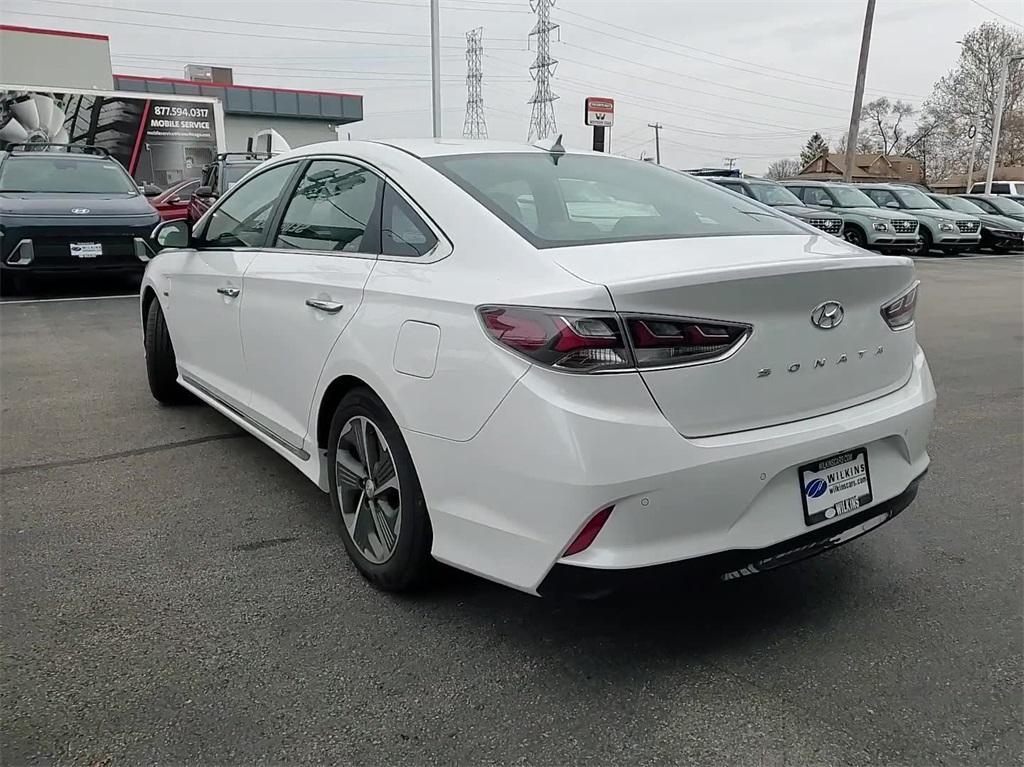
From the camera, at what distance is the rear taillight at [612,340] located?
6.79 ft

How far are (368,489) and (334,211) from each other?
113cm

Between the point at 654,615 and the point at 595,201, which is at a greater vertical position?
the point at 595,201

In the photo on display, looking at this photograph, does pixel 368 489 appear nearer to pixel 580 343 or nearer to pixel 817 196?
pixel 580 343

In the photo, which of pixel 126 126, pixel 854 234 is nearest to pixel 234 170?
pixel 126 126

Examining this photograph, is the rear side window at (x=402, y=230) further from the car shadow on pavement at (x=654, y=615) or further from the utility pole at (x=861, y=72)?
the utility pole at (x=861, y=72)

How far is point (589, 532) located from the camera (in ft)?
6.86

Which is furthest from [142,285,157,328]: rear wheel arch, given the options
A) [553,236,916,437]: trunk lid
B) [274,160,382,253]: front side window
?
[553,236,916,437]: trunk lid

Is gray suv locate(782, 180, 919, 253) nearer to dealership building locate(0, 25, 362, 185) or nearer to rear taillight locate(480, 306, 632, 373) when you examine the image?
dealership building locate(0, 25, 362, 185)

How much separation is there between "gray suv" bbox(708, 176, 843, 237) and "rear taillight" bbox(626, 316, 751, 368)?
46.1ft

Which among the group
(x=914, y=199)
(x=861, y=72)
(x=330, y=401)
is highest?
(x=861, y=72)

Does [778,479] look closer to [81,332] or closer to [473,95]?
[81,332]

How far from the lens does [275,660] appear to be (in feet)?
7.98

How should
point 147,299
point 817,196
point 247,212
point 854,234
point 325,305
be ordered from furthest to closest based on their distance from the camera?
1. point 817,196
2. point 854,234
3. point 147,299
4. point 247,212
5. point 325,305

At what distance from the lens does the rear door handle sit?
9.34 ft
